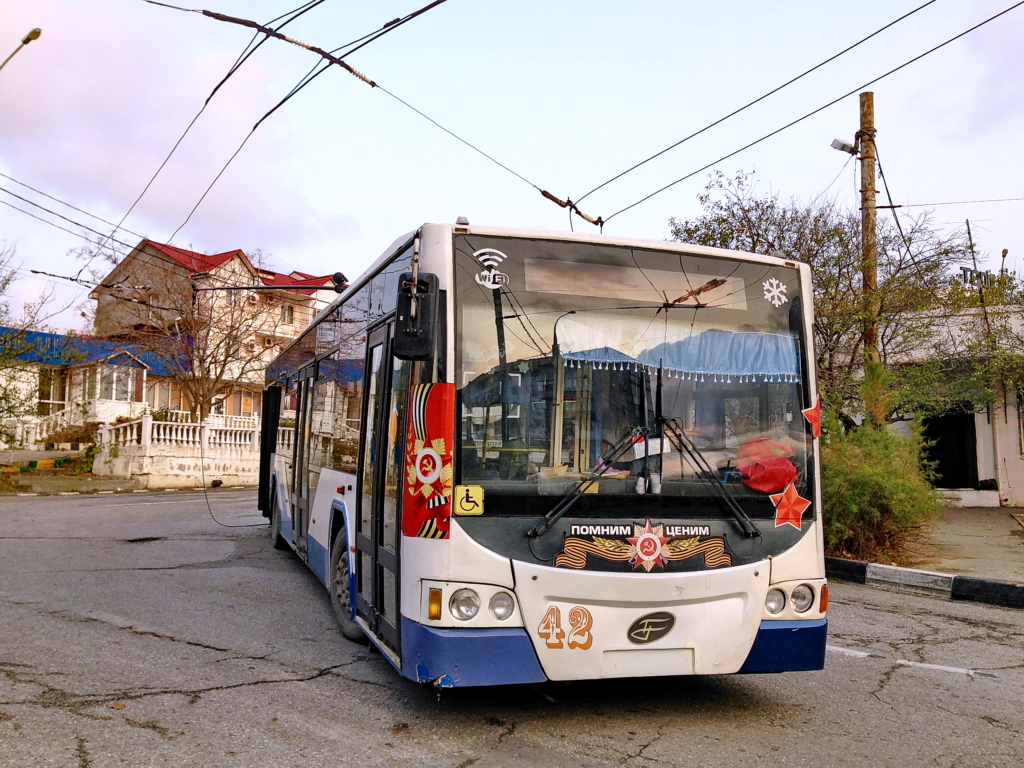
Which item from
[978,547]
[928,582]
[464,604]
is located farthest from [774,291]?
[978,547]

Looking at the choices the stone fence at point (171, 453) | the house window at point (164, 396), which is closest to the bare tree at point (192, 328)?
the stone fence at point (171, 453)

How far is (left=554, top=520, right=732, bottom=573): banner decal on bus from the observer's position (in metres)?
4.61

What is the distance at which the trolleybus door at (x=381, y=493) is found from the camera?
505 cm

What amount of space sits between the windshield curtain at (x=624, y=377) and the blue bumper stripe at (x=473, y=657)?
25.2 inches

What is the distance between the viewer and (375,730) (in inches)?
183

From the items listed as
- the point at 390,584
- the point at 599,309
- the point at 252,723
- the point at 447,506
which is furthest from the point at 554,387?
the point at 252,723

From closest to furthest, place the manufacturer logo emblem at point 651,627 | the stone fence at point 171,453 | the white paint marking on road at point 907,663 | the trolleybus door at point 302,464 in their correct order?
the manufacturer logo emblem at point 651,627 → the white paint marking on road at point 907,663 → the trolleybus door at point 302,464 → the stone fence at point 171,453

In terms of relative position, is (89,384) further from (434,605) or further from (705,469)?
(705,469)

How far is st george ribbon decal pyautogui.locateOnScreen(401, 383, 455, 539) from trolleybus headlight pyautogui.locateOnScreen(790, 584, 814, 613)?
6.79 ft

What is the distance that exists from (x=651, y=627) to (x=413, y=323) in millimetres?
2037

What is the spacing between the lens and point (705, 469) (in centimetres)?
A: 493

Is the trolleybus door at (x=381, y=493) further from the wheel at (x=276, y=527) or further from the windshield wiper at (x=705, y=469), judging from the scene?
the wheel at (x=276, y=527)

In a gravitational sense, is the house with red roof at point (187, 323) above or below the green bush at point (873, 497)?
above

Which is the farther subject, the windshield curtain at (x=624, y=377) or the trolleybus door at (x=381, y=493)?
the trolleybus door at (x=381, y=493)
